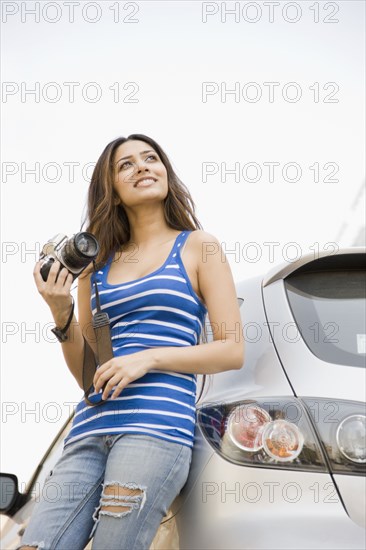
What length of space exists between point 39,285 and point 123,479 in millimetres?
652

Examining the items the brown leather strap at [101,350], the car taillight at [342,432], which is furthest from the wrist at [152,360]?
the car taillight at [342,432]

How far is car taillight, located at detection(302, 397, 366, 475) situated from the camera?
1.76 m

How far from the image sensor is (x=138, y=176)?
8.27ft

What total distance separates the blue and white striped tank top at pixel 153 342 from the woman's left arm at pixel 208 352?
65 mm

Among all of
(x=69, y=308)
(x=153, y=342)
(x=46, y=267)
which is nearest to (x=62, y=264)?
(x=46, y=267)

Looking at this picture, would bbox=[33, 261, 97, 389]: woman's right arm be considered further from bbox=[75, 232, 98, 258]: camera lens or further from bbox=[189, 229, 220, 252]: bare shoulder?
bbox=[189, 229, 220, 252]: bare shoulder

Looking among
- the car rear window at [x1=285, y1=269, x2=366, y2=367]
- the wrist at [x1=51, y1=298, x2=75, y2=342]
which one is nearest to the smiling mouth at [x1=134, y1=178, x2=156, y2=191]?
the wrist at [x1=51, y1=298, x2=75, y2=342]

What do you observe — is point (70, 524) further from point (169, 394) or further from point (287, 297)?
point (287, 297)

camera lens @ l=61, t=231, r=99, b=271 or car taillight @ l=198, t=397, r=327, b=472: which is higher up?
camera lens @ l=61, t=231, r=99, b=271

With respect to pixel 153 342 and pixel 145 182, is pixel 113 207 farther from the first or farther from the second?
pixel 153 342

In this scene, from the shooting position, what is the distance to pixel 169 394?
206 centimetres

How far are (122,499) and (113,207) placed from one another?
3.60ft

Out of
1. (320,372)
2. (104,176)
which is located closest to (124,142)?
(104,176)

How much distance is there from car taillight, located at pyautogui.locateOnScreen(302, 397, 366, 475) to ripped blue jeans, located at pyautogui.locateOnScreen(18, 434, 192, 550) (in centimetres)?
41
